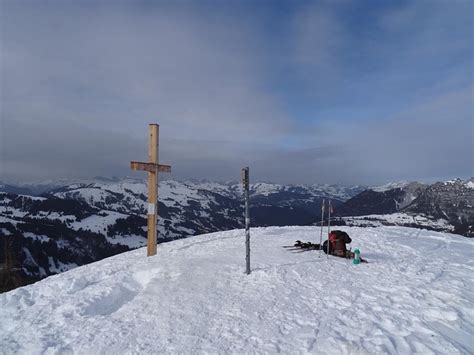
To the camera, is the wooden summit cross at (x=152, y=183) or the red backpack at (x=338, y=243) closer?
the red backpack at (x=338, y=243)

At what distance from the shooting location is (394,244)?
1970 centimetres

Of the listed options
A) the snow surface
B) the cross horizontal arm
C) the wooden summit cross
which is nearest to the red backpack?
the snow surface

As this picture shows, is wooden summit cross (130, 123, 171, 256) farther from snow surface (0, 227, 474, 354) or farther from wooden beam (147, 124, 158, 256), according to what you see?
snow surface (0, 227, 474, 354)

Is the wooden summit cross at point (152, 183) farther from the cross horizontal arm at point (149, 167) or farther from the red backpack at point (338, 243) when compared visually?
the red backpack at point (338, 243)

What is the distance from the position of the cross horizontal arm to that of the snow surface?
177 inches

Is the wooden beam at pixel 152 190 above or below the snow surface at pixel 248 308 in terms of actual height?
above

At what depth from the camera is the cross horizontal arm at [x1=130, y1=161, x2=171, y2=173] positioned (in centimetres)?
1653

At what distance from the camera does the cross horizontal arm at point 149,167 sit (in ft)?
54.2

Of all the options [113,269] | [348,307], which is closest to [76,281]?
[113,269]

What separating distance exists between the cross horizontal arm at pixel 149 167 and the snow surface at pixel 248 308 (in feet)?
14.7

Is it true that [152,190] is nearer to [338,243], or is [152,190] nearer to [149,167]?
[149,167]

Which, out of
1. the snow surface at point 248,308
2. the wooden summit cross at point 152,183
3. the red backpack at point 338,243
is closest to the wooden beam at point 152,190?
the wooden summit cross at point 152,183

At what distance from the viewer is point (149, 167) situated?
17.1 metres

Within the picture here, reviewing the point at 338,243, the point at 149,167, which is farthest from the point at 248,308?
the point at 149,167
